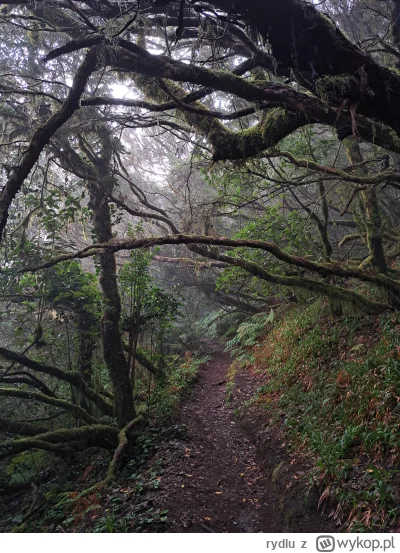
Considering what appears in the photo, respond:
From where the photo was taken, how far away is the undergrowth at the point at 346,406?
403 cm

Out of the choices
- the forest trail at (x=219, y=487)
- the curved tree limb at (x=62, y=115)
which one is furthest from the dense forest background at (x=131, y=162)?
the forest trail at (x=219, y=487)

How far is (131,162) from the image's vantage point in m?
12.9

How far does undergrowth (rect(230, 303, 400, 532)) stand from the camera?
4.03 m

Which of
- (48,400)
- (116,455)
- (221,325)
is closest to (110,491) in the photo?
(116,455)

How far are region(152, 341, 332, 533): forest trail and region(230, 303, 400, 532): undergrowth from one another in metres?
0.57

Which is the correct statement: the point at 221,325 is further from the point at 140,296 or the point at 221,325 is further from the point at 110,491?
the point at 110,491

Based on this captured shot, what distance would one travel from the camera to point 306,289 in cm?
812

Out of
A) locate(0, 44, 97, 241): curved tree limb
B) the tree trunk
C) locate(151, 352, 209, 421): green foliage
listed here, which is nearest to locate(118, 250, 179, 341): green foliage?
the tree trunk

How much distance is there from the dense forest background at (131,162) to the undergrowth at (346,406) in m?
0.09

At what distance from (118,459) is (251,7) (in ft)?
23.8

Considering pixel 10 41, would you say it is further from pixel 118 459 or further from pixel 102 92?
pixel 118 459

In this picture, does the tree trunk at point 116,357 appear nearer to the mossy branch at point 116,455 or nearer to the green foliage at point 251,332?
the mossy branch at point 116,455

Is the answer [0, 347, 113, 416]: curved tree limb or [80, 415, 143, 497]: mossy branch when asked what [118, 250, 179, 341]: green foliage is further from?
[80, 415, 143, 497]: mossy branch

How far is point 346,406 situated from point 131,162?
10730mm
